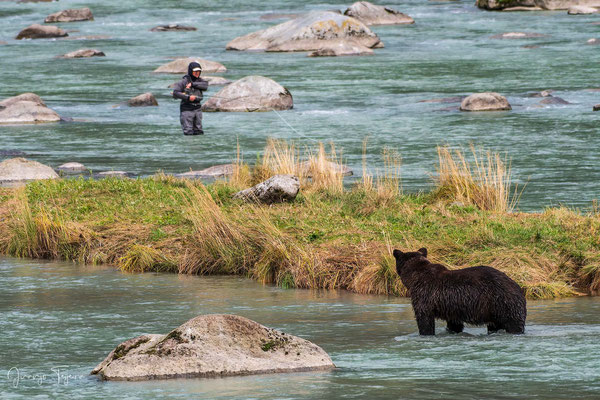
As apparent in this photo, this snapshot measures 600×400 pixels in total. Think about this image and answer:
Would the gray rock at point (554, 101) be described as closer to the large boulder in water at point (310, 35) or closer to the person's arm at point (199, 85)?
the person's arm at point (199, 85)

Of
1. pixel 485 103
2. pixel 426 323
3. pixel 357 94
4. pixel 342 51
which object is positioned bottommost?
pixel 357 94

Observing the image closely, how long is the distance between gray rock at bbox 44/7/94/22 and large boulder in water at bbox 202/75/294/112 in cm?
2946

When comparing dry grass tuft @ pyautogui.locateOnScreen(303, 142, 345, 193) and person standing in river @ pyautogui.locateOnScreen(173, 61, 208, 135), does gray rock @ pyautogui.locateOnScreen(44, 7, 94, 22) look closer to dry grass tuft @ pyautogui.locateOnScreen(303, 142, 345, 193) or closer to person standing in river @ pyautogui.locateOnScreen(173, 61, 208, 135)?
person standing in river @ pyautogui.locateOnScreen(173, 61, 208, 135)

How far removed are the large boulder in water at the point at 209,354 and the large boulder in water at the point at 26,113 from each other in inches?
870

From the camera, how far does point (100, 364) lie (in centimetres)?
923

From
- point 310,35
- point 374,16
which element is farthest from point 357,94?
point 374,16

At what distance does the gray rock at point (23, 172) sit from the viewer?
2120 cm

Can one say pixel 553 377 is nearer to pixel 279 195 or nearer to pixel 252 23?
pixel 279 195

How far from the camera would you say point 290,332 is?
37.3ft

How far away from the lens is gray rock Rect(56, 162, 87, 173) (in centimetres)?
2267

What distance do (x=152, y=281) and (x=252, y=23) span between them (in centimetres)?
4137

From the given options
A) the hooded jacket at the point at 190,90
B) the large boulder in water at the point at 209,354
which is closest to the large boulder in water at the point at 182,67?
the hooded jacket at the point at 190,90

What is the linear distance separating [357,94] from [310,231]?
61.8 feet

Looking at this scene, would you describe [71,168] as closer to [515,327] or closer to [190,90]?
[190,90]
